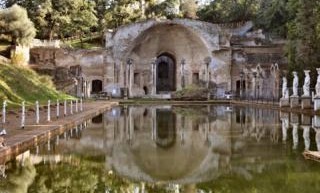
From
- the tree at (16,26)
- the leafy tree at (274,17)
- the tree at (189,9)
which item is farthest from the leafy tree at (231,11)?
the tree at (16,26)

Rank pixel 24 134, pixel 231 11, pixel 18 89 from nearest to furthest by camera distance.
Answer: pixel 24 134 < pixel 18 89 < pixel 231 11

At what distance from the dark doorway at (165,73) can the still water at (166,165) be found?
53.2 meters

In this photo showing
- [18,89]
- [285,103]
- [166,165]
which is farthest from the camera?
[285,103]

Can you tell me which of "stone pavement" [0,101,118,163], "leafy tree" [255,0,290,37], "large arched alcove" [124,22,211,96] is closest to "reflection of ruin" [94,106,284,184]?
"stone pavement" [0,101,118,163]

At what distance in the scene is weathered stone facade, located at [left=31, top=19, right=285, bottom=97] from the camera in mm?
61031

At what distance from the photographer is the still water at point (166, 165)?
8.80 m

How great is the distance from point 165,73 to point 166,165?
6304cm

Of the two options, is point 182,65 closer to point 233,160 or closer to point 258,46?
point 258,46

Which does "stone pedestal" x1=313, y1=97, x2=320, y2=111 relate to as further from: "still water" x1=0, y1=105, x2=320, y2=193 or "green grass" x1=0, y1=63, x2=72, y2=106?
"green grass" x1=0, y1=63, x2=72, y2=106

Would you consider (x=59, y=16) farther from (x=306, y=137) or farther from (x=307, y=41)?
(x=306, y=137)

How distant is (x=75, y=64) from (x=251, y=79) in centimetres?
2103

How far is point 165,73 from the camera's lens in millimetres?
73688

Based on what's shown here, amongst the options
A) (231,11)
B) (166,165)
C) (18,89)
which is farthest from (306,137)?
(231,11)

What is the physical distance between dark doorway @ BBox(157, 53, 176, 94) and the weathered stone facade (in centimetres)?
411
